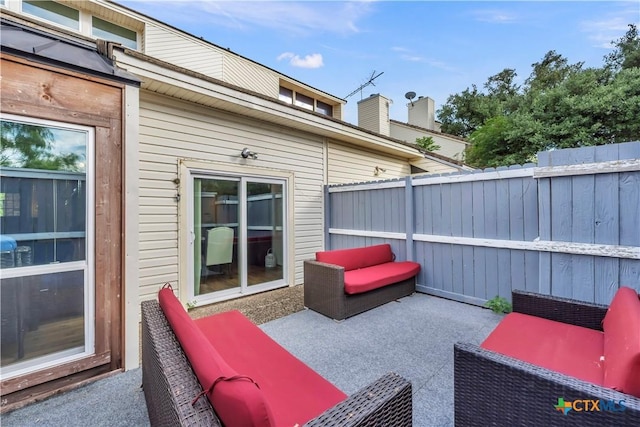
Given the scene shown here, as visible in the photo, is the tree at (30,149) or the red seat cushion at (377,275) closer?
the tree at (30,149)

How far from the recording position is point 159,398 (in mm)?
1405

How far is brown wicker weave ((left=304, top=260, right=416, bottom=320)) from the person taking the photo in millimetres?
3604

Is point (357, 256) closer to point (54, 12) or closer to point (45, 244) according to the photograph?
point (45, 244)

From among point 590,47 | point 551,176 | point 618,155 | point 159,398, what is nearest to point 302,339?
point 159,398

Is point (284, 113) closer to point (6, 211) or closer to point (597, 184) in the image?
point (6, 211)

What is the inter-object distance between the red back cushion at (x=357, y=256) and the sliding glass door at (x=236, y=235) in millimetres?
1390

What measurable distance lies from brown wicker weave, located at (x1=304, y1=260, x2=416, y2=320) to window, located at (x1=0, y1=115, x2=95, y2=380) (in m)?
2.48

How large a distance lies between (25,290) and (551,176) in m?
5.27

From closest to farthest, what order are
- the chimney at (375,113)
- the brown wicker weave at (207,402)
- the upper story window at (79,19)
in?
the brown wicker weave at (207,402) < the upper story window at (79,19) < the chimney at (375,113)

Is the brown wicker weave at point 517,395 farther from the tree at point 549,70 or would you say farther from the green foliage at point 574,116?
the tree at point 549,70

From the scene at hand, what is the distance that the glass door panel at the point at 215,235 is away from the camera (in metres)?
4.29

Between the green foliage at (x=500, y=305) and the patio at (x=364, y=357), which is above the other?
the green foliage at (x=500, y=305)

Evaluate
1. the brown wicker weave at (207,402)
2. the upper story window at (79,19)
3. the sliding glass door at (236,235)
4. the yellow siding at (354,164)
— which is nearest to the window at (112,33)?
the upper story window at (79,19)

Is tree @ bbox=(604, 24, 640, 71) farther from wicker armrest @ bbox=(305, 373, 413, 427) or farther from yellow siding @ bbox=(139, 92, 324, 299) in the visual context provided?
wicker armrest @ bbox=(305, 373, 413, 427)
